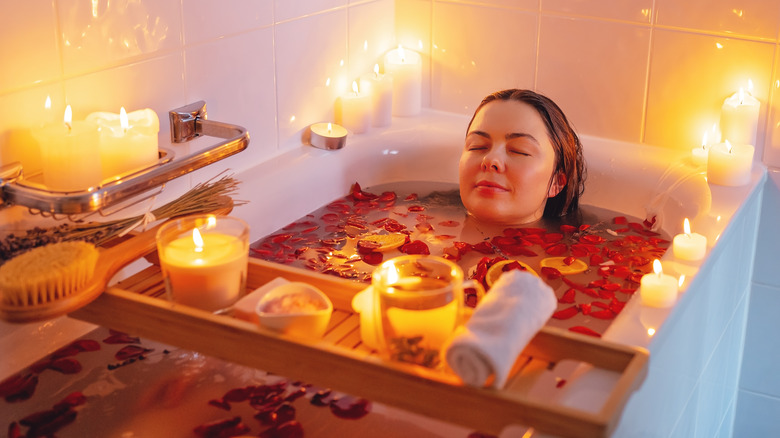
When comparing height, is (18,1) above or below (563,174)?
above

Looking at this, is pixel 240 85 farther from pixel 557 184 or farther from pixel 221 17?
pixel 557 184

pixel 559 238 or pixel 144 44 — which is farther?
pixel 559 238

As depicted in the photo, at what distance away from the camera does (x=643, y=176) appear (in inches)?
92.5

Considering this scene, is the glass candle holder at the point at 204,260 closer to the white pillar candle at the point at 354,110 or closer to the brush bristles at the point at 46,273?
the brush bristles at the point at 46,273

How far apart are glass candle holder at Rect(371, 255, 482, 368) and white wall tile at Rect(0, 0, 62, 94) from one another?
2.52ft

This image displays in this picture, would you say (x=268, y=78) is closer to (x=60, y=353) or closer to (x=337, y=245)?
(x=337, y=245)

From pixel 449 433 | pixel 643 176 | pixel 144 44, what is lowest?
pixel 449 433

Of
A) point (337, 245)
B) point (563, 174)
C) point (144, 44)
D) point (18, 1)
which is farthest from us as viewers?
point (563, 174)

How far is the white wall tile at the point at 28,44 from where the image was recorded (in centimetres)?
153

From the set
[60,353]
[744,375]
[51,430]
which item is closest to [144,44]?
[60,353]

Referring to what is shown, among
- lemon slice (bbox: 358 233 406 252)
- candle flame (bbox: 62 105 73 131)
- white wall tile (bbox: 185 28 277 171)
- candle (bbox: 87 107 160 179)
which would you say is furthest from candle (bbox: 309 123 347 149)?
candle flame (bbox: 62 105 73 131)

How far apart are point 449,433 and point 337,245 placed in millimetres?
767

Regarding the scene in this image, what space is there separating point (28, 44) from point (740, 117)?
1623 millimetres

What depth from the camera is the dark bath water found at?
1.94 metres
